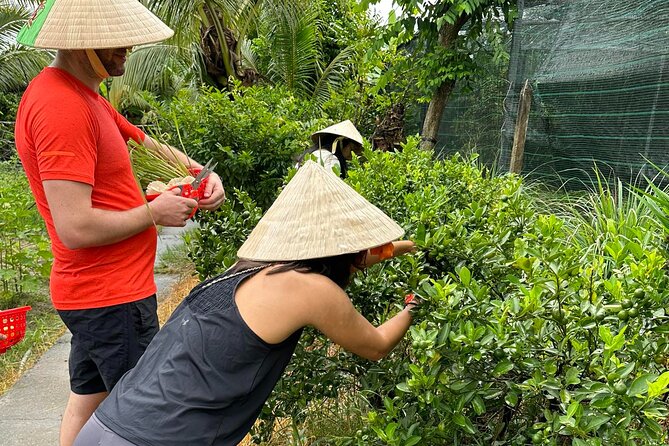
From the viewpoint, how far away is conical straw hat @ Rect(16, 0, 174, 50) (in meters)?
2.37

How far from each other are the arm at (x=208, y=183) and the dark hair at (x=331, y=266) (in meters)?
0.78

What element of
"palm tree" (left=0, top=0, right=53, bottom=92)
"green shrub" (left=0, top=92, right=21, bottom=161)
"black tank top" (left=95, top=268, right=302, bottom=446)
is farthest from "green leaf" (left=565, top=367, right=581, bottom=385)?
"green shrub" (left=0, top=92, right=21, bottom=161)

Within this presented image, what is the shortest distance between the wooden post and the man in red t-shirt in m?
3.74

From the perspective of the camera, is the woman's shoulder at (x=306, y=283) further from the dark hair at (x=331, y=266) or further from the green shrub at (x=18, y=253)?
the green shrub at (x=18, y=253)

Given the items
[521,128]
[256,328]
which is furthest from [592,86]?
[256,328]

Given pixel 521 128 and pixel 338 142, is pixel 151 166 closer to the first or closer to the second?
pixel 338 142

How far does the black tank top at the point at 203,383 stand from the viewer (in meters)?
1.87

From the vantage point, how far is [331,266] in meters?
1.95

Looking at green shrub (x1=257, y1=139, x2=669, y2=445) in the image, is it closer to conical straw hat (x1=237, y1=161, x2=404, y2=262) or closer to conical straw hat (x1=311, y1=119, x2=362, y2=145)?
conical straw hat (x1=237, y1=161, x2=404, y2=262)

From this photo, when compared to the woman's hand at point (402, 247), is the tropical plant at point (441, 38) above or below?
above

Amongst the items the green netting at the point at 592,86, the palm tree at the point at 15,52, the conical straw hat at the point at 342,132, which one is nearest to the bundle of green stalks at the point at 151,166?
the conical straw hat at the point at 342,132

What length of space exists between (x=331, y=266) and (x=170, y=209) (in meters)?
0.85

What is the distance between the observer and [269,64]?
11.4m

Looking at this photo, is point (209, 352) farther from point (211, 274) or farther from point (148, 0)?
point (148, 0)
